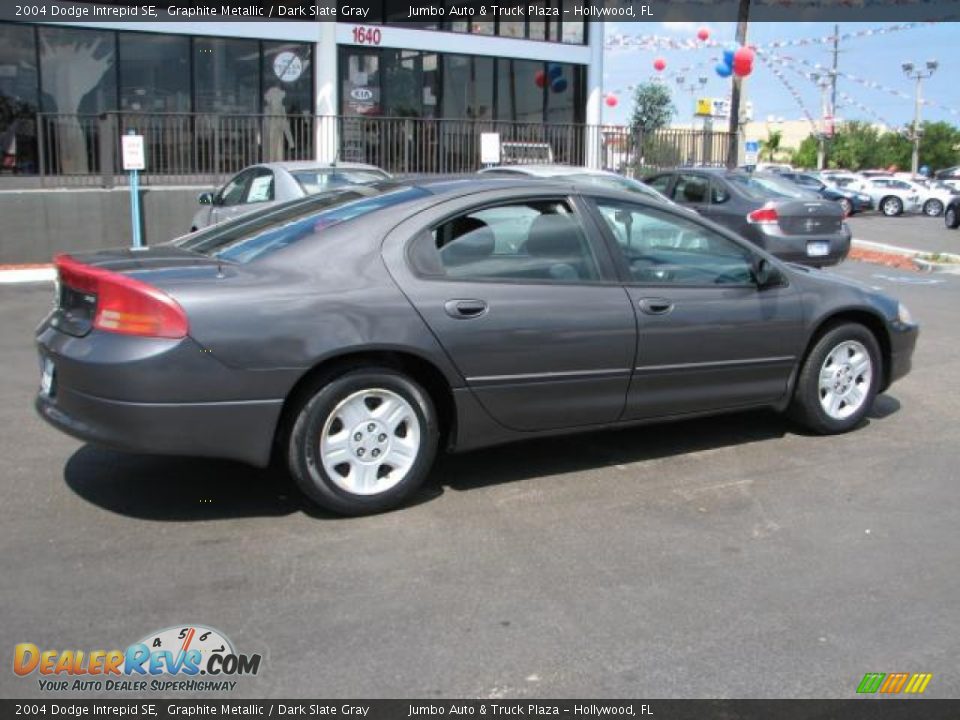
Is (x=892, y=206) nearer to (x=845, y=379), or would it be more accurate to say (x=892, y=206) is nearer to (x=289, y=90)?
(x=289, y=90)

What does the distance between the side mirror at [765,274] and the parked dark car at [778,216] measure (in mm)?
7433

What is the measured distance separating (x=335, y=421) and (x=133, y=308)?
0.99 meters

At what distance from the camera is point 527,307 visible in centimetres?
469

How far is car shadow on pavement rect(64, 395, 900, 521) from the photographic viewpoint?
458cm

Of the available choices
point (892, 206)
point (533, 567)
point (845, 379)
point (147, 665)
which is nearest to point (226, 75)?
point (845, 379)

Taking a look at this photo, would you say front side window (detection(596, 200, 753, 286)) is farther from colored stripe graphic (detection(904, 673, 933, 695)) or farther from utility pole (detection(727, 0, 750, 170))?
utility pole (detection(727, 0, 750, 170))

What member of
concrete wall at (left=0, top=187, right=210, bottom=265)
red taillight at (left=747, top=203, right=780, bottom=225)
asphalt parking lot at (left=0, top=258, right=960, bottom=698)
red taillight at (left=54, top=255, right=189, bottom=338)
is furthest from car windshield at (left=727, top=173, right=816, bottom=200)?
red taillight at (left=54, top=255, right=189, bottom=338)

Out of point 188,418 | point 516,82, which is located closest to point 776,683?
point 188,418

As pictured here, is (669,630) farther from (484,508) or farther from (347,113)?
(347,113)

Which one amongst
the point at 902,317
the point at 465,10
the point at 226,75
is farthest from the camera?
the point at 465,10

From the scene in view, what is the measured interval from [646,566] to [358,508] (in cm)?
133

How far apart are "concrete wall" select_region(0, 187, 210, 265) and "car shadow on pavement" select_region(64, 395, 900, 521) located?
10201mm

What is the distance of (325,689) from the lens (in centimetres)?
303
